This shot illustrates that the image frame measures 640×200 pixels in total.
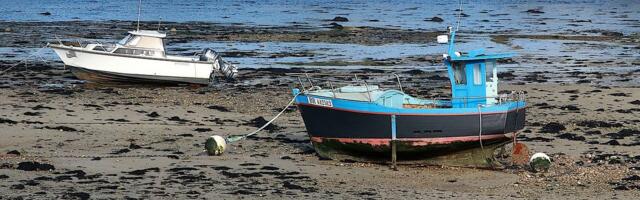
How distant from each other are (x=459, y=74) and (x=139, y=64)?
12.2 meters

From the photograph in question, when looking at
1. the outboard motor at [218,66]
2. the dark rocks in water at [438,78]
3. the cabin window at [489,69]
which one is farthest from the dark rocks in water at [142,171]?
the dark rocks in water at [438,78]

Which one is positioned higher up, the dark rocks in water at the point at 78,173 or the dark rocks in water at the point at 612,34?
the dark rocks in water at the point at 612,34

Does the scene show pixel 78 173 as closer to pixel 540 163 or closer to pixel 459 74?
pixel 459 74

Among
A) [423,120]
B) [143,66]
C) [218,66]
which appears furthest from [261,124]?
[143,66]

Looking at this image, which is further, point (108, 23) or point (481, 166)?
point (108, 23)

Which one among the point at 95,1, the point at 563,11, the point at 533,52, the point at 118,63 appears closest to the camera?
the point at 118,63

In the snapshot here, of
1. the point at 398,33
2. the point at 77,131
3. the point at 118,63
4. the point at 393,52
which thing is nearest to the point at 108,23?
the point at 398,33

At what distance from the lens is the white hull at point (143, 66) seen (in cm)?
2791

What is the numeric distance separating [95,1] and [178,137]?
8448 centimetres

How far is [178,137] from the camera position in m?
19.9

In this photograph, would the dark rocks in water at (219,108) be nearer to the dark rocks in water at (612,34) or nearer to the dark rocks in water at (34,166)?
the dark rocks in water at (34,166)

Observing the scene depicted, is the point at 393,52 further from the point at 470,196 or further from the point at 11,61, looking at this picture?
the point at 470,196

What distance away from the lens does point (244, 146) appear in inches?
742

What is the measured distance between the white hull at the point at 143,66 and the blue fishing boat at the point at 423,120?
34.7 ft
